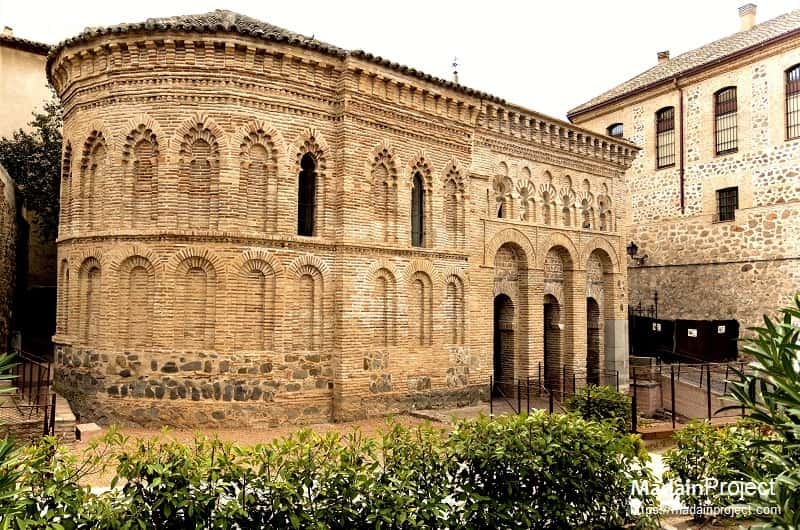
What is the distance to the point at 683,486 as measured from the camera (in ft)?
22.2

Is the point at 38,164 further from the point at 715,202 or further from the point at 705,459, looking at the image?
the point at 715,202

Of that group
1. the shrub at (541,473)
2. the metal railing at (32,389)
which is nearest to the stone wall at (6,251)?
the metal railing at (32,389)

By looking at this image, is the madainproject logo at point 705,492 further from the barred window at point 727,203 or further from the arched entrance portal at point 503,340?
the barred window at point 727,203

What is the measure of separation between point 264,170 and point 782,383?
10267mm

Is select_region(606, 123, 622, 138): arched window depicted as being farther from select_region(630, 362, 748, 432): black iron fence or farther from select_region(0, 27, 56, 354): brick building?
select_region(0, 27, 56, 354): brick building

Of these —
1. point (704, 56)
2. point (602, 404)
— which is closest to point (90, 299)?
point (602, 404)

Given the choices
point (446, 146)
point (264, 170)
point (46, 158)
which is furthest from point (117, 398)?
point (46, 158)

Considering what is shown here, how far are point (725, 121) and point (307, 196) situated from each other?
18.3 metres

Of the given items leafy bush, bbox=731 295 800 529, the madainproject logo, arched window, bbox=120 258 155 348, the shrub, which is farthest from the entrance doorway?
leafy bush, bbox=731 295 800 529

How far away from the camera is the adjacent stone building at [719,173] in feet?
69.0

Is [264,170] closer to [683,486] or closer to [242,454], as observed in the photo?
[242,454]

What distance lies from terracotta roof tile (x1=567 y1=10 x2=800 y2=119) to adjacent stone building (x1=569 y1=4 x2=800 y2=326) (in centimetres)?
9

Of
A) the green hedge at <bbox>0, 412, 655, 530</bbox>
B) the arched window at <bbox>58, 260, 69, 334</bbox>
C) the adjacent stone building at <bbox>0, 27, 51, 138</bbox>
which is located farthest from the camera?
the adjacent stone building at <bbox>0, 27, 51, 138</bbox>

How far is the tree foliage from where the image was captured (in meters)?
20.0
